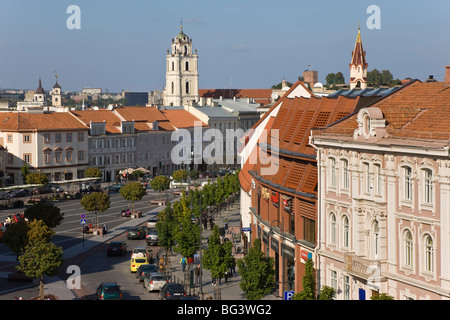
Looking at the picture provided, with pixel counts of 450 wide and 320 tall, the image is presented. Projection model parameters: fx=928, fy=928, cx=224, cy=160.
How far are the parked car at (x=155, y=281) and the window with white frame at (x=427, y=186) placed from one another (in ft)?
62.8

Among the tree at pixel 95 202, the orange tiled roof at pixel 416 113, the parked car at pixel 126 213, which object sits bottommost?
the parked car at pixel 126 213

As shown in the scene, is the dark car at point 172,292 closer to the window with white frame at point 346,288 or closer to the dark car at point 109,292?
the dark car at point 109,292

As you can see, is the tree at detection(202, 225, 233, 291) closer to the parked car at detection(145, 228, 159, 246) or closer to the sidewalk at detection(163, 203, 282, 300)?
the sidewalk at detection(163, 203, 282, 300)

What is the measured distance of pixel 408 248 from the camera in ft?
120

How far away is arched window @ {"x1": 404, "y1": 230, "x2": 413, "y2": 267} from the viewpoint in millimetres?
36219

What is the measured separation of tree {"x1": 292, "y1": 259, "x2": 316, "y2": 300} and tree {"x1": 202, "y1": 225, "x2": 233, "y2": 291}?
6.33 meters

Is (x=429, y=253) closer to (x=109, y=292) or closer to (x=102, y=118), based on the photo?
(x=109, y=292)

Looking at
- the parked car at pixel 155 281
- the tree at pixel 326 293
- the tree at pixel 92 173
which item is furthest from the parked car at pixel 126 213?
the tree at pixel 326 293

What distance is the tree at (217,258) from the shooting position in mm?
49406

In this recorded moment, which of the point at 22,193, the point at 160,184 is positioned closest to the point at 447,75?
the point at 160,184
